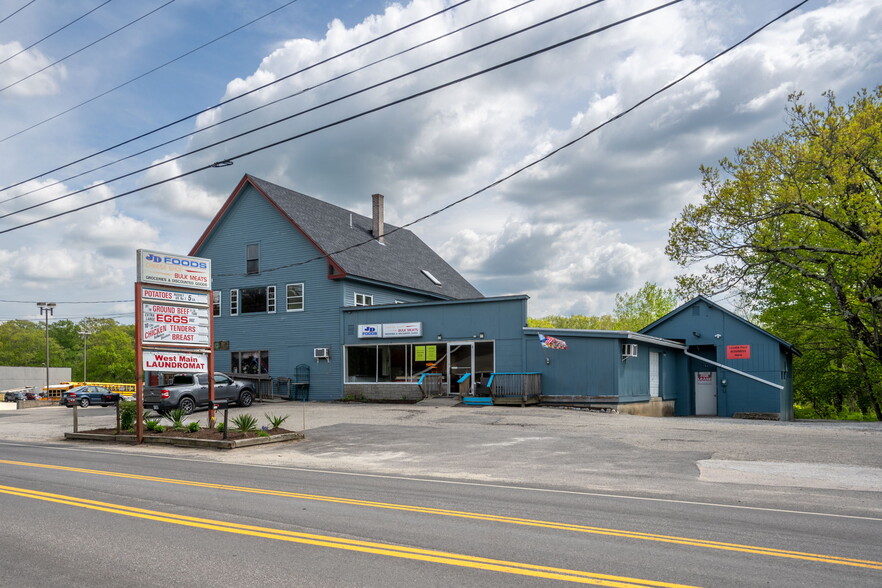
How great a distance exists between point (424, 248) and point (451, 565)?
1657 inches

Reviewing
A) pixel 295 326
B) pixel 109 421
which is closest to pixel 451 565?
pixel 109 421

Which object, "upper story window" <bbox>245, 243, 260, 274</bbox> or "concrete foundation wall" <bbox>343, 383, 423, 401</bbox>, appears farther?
"upper story window" <bbox>245, 243, 260, 274</bbox>

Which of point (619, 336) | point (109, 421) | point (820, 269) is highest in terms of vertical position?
point (820, 269)

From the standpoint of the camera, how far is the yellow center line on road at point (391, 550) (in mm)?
5652

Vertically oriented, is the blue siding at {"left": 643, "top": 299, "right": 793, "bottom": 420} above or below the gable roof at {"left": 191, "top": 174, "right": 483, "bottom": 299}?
below

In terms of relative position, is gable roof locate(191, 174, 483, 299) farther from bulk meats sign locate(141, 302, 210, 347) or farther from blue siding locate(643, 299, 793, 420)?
blue siding locate(643, 299, 793, 420)

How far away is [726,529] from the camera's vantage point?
768cm

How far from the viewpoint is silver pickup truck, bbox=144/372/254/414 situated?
85.4ft

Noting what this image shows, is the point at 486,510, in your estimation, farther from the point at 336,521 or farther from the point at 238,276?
the point at 238,276

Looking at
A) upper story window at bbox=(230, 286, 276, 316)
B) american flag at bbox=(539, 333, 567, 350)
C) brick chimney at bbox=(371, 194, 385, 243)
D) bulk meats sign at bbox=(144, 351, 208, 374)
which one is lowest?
bulk meats sign at bbox=(144, 351, 208, 374)

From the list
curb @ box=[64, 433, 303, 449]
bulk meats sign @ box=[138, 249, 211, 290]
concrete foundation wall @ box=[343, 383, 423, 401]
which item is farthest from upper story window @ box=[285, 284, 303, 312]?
curb @ box=[64, 433, 303, 449]

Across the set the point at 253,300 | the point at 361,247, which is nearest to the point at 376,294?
the point at 361,247

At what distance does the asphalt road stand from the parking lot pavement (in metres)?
0.10

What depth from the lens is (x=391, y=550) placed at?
6.62m
